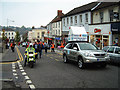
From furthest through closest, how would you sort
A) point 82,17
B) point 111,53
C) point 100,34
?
1. point 82,17
2. point 100,34
3. point 111,53

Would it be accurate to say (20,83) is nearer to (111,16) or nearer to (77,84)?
(77,84)

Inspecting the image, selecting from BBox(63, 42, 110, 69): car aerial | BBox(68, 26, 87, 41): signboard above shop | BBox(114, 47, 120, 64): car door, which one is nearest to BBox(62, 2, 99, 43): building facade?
BBox(68, 26, 87, 41): signboard above shop

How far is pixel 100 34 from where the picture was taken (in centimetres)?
2408

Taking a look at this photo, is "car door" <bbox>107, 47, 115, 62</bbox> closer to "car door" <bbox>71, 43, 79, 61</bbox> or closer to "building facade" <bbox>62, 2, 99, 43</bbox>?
"car door" <bbox>71, 43, 79, 61</bbox>

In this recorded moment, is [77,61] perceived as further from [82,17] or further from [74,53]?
A: [82,17]

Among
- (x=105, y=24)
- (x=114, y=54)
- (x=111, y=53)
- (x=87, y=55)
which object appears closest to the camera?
(x=87, y=55)

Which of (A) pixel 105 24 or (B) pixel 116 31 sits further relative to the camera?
(A) pixel 105 24

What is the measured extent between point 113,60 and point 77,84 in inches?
241

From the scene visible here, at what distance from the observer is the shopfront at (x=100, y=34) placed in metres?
22.3

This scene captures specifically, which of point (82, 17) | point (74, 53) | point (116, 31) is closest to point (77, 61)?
point (74, 53)

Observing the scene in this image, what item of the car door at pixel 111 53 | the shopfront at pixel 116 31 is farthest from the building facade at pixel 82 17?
the car door at pixel 111 53

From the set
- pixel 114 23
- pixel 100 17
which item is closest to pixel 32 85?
pixel 114 23

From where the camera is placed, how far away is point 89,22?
27125 mm

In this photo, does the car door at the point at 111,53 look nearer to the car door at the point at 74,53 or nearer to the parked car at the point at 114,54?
the parked car at the point at 114,54
